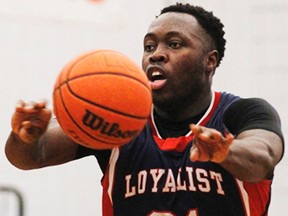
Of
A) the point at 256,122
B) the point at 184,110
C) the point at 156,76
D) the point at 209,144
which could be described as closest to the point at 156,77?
the point at 156,76

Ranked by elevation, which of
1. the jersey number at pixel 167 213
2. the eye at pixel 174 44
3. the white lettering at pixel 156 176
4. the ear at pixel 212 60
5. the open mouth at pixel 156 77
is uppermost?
the eye at pixel 174 44

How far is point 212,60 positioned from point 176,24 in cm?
30

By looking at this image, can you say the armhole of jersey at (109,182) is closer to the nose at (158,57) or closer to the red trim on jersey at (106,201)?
the red trim on jersey at (106,201)

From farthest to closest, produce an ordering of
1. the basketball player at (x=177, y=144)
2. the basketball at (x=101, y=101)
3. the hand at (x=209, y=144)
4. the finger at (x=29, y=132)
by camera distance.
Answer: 1. the basketball player at (x=177, y=144)
2. the finger at (x=29, y=132)
3. the basketball at (x=101, y=101)
4. the hand at (x=209, y=144)

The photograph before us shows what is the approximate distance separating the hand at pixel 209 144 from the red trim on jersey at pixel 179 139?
27.5 inches

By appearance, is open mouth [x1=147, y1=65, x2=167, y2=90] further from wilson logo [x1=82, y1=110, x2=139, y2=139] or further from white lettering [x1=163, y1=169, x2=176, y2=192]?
wilson logo [x1=82, y1=110, x2=139, y2=139]

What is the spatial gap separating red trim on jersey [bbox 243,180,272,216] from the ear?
0.63m

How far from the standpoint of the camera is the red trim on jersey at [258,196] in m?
3.55

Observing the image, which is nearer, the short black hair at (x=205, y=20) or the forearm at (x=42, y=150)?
the forearm at (x=42, y=150)

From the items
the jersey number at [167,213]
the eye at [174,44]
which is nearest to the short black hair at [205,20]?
the eye at [174,44]

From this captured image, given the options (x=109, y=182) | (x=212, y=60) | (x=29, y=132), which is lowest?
(x=109, y=182)

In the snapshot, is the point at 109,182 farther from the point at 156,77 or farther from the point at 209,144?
the point at 209,144

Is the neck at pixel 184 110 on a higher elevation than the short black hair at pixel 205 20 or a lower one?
lower

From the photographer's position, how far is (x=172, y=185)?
3.51m
